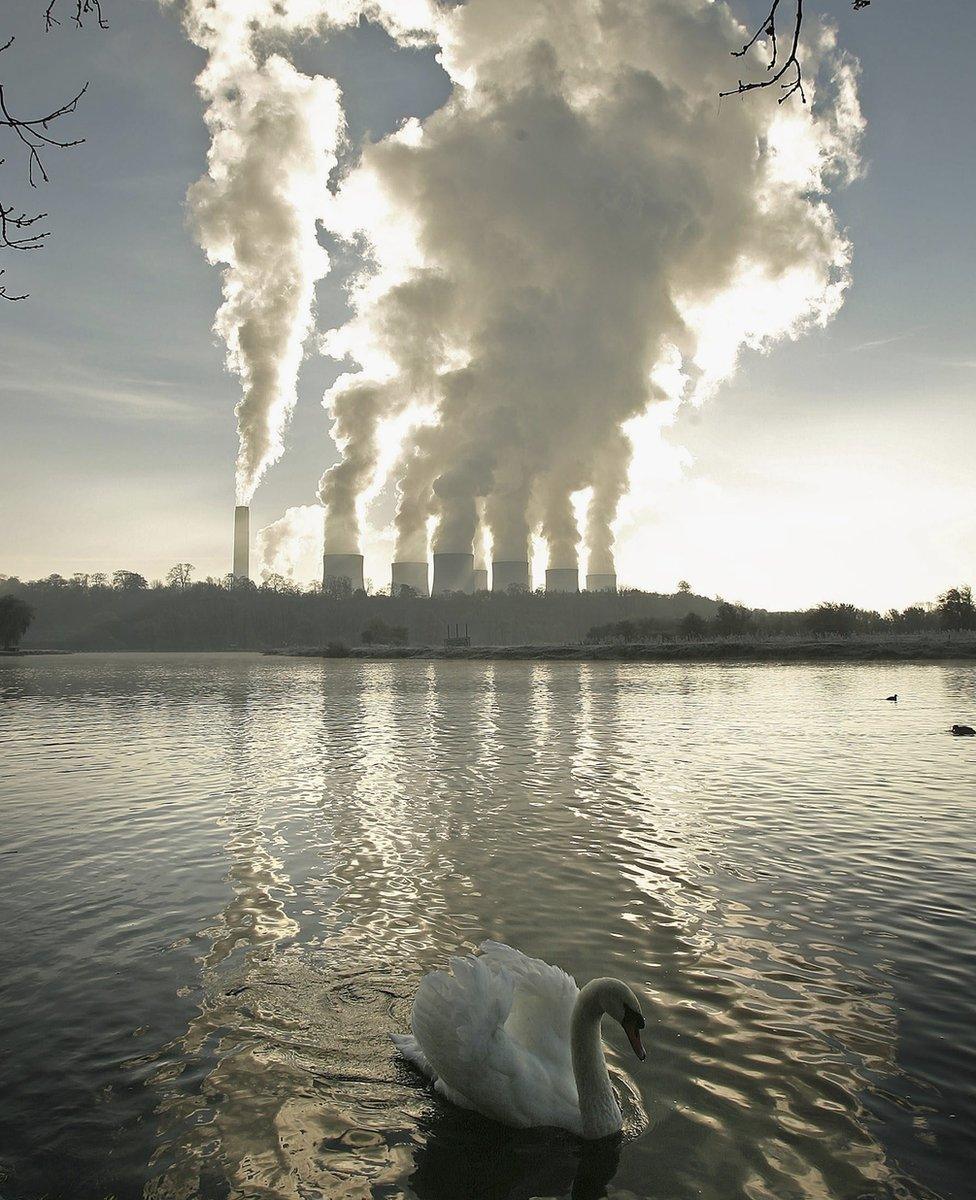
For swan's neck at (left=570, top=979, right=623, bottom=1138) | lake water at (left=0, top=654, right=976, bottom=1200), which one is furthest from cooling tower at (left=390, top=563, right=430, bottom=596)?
swan's neck at (left=570, top=979, right=623, bottom=1138)

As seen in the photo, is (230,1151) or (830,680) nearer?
(230,1151)

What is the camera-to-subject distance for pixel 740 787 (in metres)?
16.0

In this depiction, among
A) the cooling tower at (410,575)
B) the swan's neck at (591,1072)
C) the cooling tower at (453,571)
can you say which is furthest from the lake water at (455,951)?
the cooling tower at (410,575)

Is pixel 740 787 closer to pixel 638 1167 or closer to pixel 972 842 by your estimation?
pixel 972 842

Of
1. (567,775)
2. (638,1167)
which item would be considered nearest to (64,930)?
(638,1167)

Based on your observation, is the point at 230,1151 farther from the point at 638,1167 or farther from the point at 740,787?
the point at 740,787

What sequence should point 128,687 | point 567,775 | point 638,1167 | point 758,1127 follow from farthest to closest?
point 128,687, point 567,775, point 758,1127, point 638,1167

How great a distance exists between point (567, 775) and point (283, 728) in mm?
12539

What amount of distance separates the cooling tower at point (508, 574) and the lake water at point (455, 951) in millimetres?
135881

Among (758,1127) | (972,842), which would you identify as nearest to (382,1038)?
(758,1127)

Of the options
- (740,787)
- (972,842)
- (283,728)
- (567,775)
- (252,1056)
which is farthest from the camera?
(283,728)

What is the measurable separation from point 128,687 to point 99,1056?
48.6 meters

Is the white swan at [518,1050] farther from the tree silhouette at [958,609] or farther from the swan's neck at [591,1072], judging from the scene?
the tree silhouette at [958,609]

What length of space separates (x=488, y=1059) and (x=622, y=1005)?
85cm
